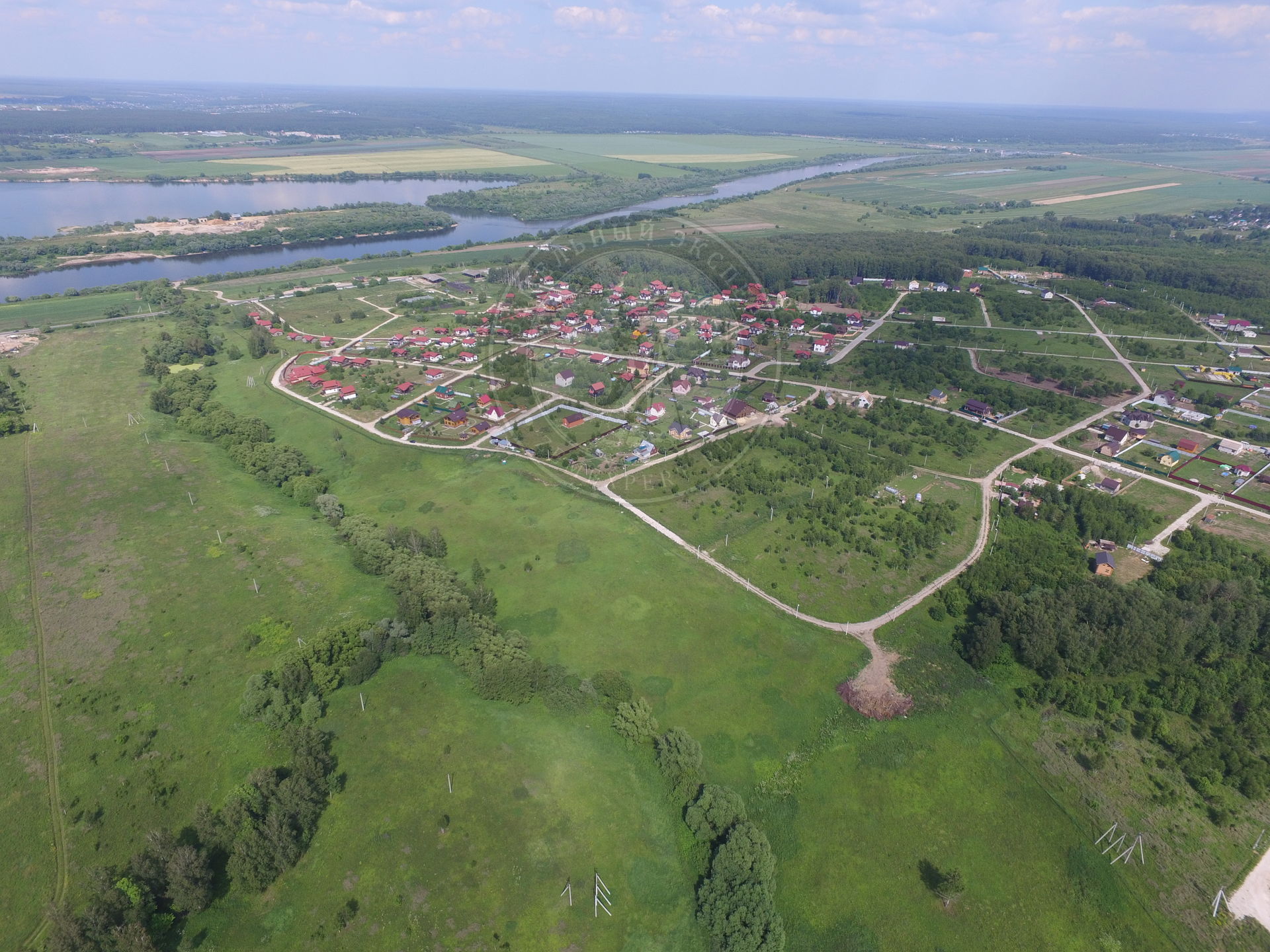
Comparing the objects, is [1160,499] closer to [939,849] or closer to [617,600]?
[939,849]

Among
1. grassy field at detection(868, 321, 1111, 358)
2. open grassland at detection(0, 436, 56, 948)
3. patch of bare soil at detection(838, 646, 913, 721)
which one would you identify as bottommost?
patch of bare soil at detection(838, 646, 913, 721)

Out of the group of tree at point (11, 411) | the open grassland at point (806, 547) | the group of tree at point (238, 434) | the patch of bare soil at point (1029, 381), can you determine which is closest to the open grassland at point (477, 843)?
the open grassland at point (806, 547)

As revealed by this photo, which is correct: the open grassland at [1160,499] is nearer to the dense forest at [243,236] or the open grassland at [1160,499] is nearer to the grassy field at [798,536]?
the grassy field at [798,536]

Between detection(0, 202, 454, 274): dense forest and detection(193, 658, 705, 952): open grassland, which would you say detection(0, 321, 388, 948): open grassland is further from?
detection(0, 202, 454, 274): dense forest

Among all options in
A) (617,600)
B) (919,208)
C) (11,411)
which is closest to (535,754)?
(617,600)

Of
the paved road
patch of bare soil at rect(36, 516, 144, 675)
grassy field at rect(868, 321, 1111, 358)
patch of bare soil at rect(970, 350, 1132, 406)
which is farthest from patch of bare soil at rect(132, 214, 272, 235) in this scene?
patch of bare soil at rect(970, 350, 1132, 406)
